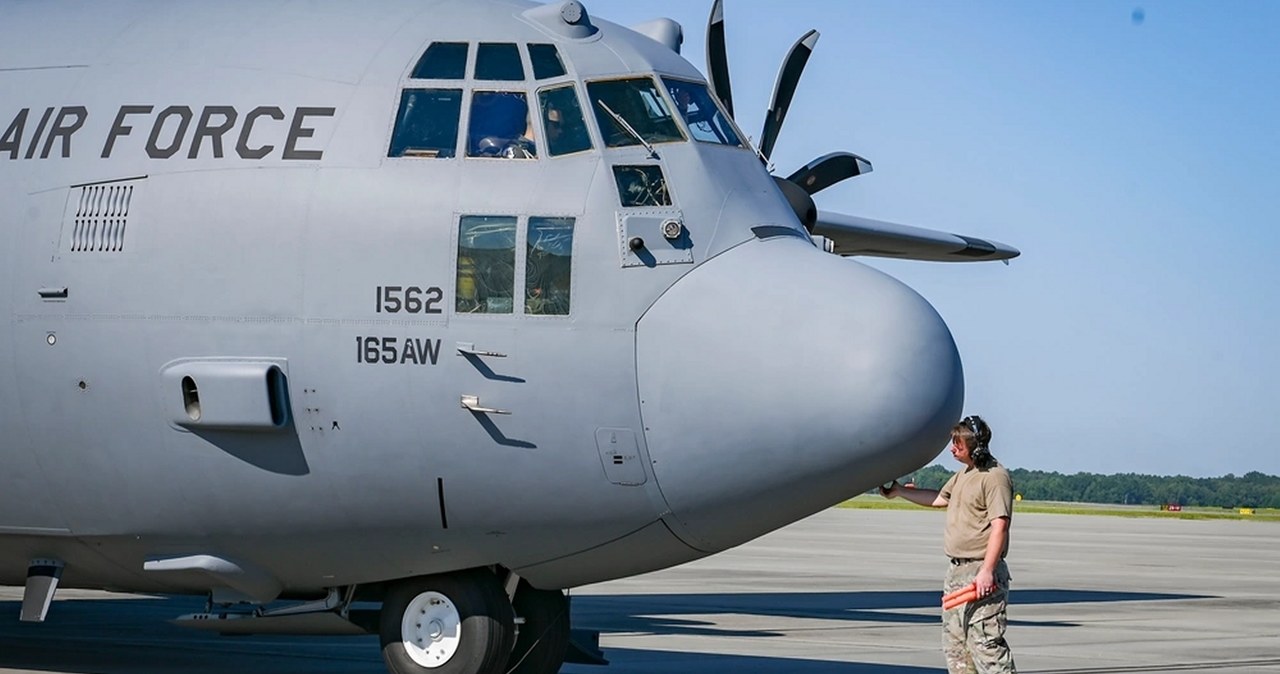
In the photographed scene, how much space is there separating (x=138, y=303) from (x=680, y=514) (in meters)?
3.52

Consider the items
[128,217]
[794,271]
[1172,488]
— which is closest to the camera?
[794,271]

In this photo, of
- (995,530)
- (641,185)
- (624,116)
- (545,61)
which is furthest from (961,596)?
(545,61)

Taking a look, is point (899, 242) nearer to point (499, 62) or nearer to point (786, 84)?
point (786, 84)

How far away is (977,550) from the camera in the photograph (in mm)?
10734

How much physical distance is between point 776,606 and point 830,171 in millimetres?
5506

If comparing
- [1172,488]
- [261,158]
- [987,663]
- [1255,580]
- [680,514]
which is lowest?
[987,663]

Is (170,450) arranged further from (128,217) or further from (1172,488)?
(1172,488)

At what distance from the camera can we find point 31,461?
11.3 meters

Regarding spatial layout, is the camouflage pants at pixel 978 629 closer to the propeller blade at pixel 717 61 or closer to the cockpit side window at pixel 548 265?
the cockpit side window at pixel 548 265

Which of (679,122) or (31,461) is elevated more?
(679,122)

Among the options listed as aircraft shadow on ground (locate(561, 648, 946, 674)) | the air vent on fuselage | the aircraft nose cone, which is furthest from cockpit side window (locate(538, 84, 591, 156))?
aircraft shadow on ground (locate(561, 648, 946, 674))

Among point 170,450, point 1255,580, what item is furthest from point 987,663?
point 1255,580

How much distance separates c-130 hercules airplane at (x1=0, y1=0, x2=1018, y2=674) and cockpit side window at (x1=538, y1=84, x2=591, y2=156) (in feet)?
0.05

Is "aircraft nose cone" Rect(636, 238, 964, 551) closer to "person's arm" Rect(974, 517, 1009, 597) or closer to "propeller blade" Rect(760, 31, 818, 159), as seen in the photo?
"person's arm" Rect(974, 517, 1009, 597)
